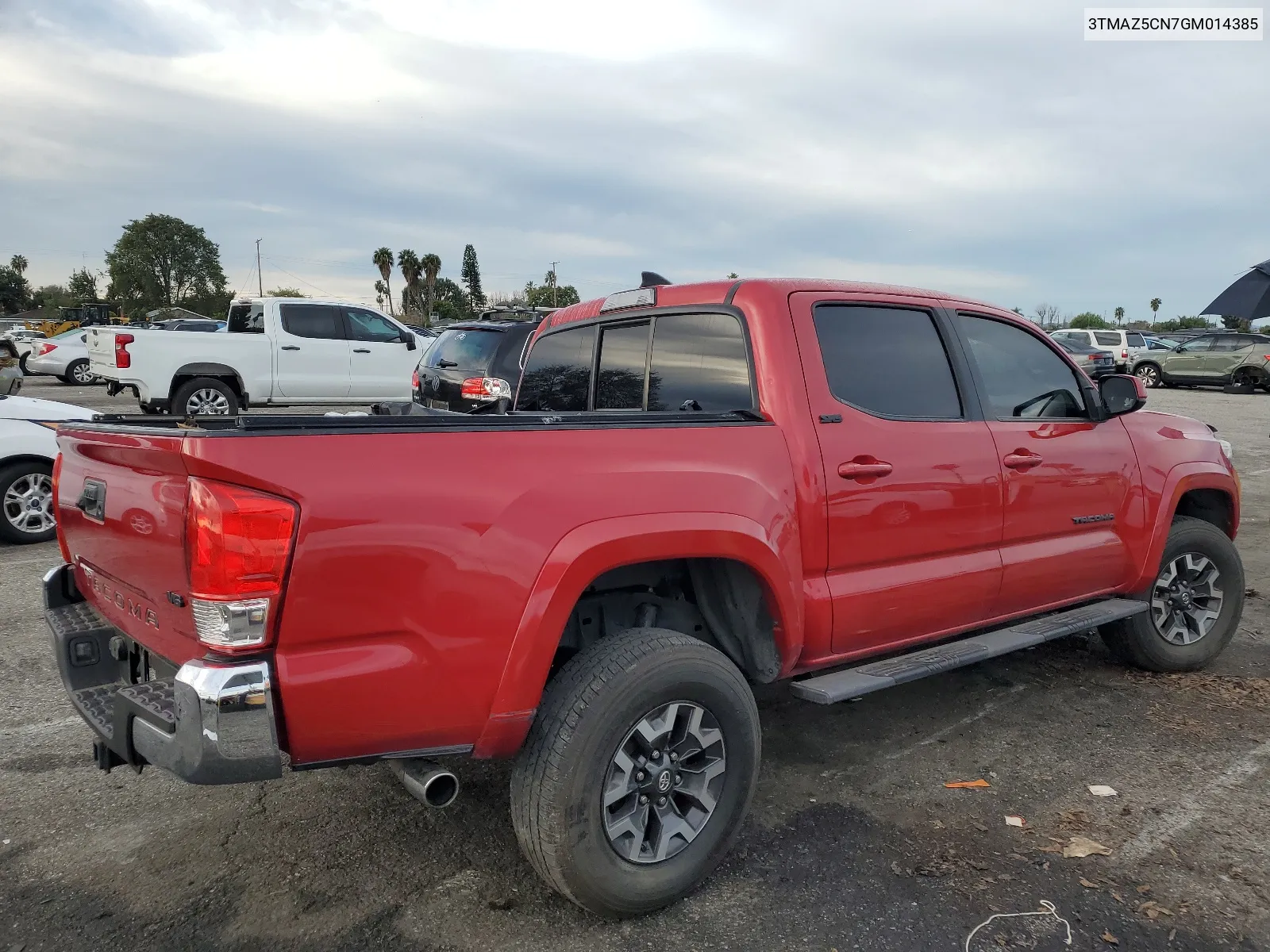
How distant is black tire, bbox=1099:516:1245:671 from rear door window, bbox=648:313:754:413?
8.43 ft

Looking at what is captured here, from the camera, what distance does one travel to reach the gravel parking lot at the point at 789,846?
2.57 m

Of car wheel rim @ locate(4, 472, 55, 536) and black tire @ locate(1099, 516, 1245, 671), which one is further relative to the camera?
car wheel rim @ locate(4, 472, 55, 536)

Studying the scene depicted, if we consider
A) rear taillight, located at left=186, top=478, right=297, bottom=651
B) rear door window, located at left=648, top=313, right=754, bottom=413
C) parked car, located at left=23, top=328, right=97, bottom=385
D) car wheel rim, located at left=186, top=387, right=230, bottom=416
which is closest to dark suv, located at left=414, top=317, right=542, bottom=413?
car wheel rim, located at left=186, top=387, right=230, bottom=416

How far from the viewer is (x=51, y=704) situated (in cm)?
409

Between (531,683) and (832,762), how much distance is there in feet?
5.78

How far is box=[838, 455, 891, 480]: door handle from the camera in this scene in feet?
10.2

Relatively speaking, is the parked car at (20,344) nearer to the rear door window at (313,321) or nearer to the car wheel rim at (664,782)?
the rear door window at (313,321)

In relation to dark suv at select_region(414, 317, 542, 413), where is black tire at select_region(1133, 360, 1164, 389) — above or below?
below

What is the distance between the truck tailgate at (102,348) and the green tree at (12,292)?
9293cm

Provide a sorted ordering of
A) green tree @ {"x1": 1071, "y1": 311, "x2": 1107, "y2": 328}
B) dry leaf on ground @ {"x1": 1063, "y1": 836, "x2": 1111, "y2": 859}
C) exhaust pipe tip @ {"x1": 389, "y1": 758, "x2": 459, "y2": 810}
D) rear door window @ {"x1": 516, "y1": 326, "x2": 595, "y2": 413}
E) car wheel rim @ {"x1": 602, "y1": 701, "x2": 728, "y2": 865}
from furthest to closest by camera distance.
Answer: green tree @ {"x1": 1071, "y1": 311, "x2": 1107, "y2": 328}
rear door window @ {"x1": 516, "y1": 326, "x2": 595, "y2": 413}
dry leaf on ground @ {"x1": 1063, "y1": 836, "x2": 1111, "y2": 859}
car wheel rim @ {"x1": 602, "y1": 701, "x2": 728, "y2": 865}
exhaust pipe tip @ {"x1": 389, "y1": 758, "x2": 459, "y2": 810}

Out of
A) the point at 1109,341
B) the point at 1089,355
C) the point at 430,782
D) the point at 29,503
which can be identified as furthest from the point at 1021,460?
the point at 1109,341

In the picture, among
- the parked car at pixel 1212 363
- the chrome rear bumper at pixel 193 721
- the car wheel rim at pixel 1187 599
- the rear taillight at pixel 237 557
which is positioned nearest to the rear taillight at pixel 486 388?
the car wheel rim at pixel 1187 599

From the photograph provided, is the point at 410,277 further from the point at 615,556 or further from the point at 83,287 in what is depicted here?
the point at 615,556

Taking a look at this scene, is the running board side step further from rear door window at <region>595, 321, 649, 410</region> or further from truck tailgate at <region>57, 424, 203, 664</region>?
truck tailgate at <region>57, 424, 203, 664</region>
